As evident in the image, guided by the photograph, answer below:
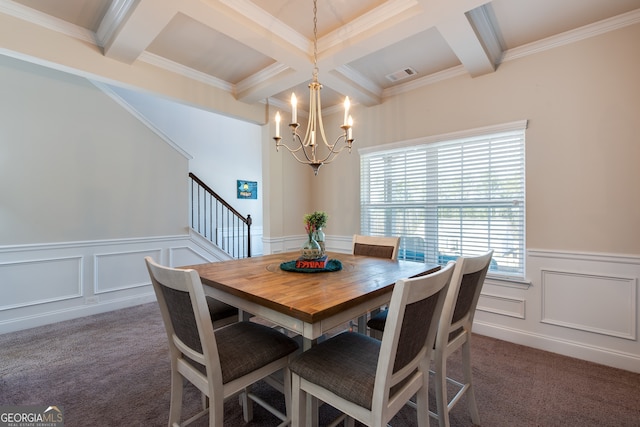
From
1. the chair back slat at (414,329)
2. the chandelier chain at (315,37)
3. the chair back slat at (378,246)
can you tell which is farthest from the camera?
the chair back slat at (378,246)

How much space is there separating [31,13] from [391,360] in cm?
321

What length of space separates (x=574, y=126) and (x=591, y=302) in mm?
1430

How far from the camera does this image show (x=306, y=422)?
131 cm

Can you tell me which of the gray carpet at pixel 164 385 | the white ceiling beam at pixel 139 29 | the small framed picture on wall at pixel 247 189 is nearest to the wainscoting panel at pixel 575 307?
the gray carpet at pixel 164 385

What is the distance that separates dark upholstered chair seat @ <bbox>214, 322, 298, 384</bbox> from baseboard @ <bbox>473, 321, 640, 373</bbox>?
221cm

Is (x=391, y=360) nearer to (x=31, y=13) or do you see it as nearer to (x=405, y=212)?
(x=405, y=212)

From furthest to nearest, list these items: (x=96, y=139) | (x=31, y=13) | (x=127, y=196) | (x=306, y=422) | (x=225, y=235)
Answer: (x=225, y=235), (x=127, y=196), (x=96, y=139), (x=31, y=13), (x=306, y=422)

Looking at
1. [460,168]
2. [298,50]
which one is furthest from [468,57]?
[298,50]

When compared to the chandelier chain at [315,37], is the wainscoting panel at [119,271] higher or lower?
lower

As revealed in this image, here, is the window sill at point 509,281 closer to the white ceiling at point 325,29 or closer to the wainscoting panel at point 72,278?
the white ceiling at point 325,29

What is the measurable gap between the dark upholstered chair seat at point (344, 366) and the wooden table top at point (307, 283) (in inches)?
9.5

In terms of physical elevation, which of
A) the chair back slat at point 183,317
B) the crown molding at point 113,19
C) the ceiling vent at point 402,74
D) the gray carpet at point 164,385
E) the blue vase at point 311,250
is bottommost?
the gray carpet at point 164,385

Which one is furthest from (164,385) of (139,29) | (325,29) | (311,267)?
(325,29)

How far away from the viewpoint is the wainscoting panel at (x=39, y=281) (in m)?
2.80
